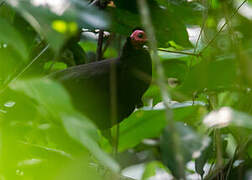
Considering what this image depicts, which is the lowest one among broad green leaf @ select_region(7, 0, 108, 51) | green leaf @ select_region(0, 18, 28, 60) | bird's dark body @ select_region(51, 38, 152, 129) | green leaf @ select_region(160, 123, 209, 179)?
bird's dark body @ select_region(51, 38, 152, 129)

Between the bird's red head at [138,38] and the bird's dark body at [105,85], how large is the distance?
0.09 m

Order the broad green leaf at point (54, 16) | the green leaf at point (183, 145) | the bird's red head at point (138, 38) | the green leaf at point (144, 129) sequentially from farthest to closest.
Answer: the bird's red head at point (138, 38) → the green leaf at point (144, 129) → the green leaf at point (183, 145) → the broad green leaf at point (54, 16)

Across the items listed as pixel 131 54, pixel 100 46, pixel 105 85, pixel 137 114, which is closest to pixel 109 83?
pixel 105 85

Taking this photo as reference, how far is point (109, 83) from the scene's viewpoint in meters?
2.18

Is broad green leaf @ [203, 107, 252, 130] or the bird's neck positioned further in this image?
the bird's neck

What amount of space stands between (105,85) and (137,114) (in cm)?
83

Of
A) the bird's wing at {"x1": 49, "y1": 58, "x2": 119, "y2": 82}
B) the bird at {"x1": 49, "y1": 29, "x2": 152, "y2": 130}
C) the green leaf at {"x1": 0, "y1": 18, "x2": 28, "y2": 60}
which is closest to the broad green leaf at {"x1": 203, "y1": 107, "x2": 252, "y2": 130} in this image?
the green leaf at {"x1": 0, "y1": 18, "x2": 28, "y2": 60}

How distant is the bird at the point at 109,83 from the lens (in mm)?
1938

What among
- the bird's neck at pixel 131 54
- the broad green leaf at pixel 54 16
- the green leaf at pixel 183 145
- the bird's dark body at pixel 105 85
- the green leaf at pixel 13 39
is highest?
the broad green leaf at pixel 54 16

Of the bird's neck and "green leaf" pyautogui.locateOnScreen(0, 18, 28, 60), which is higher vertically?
"green leaf" pyautogui.locateOnScreen(0, 18, 28, 60)

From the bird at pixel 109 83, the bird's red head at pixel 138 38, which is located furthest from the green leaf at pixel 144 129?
the bird's red head at pixel 138 38

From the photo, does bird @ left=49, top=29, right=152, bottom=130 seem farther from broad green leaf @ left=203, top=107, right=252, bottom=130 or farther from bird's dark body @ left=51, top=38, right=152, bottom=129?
broad green leaf @ left=203, top=107, right=252, bottom=130

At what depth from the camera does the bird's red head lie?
91.3 inches

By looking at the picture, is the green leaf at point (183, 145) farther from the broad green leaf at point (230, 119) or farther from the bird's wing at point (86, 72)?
the bird's wing at point (86, 72)
